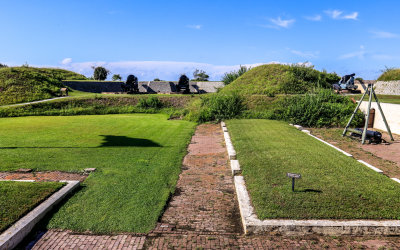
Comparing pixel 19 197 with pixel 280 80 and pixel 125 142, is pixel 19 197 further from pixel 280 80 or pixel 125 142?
pixel 280 80

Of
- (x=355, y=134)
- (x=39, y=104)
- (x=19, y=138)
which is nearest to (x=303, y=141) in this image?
(x=355, y=134)

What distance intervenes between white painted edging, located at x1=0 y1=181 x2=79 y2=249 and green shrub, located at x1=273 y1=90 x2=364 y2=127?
13964mm

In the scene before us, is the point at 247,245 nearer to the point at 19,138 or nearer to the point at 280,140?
the point at 280,140

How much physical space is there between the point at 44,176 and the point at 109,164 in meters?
1.72

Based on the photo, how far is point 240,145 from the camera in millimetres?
9977

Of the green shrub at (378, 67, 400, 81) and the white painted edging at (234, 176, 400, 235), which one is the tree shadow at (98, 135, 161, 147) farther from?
the green shrub at (378, 67, 400, 81)

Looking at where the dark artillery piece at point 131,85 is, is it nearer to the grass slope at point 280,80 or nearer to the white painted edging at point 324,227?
the grass slope at point 280,80

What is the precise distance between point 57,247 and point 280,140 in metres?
8.58

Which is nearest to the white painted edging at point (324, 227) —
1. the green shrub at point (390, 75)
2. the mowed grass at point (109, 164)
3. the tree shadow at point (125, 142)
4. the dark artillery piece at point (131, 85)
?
the mowed grass at point (109, 164)

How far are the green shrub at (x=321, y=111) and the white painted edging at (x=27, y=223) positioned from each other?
1396 centimetres

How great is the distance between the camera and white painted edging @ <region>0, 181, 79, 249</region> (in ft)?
13.1

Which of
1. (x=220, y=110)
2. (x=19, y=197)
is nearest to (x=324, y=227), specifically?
(x=19, y=197)

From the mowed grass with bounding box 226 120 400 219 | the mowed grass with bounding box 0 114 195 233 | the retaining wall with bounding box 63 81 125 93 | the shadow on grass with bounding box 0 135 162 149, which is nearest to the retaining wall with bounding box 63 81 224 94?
the retaining wall with bounding box 63 81 125 93

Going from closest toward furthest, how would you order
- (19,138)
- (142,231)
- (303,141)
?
(142,231)
(303,141)
(19,138)
